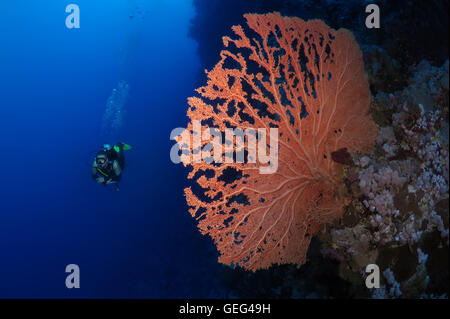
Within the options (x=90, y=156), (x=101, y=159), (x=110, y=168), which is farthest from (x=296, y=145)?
(x=90, y=156)

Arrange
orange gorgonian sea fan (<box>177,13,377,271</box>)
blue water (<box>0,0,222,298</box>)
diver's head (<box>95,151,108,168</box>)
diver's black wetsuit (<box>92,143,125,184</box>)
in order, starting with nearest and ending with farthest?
orange gorgonian sea fan (<box>177,13,377,271</box>), diver's head (<box>95,151,108,168</box>), diver's black wetsuit (<box>92,143,125,184</box>), blue water (<box>0,0,222,298</box>)

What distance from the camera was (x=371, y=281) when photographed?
3.13m

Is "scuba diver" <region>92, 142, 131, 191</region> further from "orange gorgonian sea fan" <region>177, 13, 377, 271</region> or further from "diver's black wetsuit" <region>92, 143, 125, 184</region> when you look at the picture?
"orange gorgonian sea fan" <region>177, 13, 377, 271</region>

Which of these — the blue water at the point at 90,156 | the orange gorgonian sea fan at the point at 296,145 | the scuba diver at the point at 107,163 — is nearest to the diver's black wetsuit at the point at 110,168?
the scuba diver at the point at 107,163

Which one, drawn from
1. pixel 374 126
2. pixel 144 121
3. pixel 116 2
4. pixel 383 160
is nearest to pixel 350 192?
pixel 383 160

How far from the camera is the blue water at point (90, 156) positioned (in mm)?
14156

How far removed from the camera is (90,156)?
34000mm

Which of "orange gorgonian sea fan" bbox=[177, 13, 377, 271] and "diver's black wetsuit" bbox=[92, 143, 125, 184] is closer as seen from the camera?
"orange gorgonian sea fan" bbox=[177, 13, 377, 271]

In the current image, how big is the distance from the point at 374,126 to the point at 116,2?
205 feet

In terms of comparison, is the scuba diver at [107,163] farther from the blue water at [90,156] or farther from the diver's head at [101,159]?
the blue water at [90,156]

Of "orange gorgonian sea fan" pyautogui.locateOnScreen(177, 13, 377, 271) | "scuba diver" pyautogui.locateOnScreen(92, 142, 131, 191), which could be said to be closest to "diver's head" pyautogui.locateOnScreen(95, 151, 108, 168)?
"scuba diver" pyautogui.locateOnScreen(92, 142, 131, 191)

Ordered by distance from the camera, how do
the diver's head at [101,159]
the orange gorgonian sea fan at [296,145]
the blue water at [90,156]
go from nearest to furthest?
the orange gorgonian sea fan at [296,145] → the diver's head at [101,159] → the blue water at [90,156]

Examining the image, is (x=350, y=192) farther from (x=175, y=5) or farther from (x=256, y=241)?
(x=175, y=5)

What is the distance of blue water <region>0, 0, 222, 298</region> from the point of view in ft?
46.4
